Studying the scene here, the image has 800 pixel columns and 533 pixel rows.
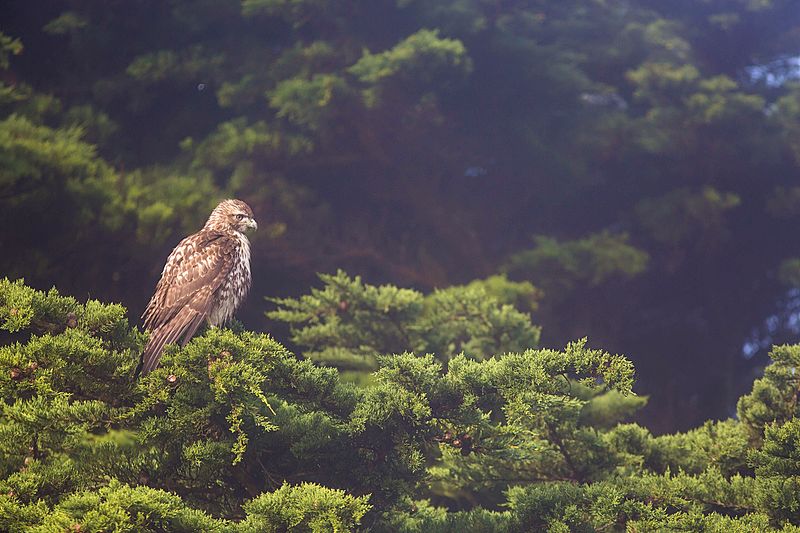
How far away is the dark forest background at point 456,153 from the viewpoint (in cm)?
871

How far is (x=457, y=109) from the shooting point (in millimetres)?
10711

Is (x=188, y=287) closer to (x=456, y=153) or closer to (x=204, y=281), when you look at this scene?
(x=204, y=281)

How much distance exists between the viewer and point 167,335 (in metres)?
4.12

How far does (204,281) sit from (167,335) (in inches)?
24.5

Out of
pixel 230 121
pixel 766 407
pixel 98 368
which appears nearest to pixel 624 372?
pixel 766 407

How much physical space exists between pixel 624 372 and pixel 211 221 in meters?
3.04

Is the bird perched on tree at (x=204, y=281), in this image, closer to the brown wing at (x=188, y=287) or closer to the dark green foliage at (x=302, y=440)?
the brown wing at (x=188, y=287)

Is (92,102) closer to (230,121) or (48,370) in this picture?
(230,121)

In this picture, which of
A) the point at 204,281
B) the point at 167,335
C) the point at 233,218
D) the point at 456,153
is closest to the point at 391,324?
the point at 233,218

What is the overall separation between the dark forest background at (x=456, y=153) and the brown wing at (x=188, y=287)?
271 cm

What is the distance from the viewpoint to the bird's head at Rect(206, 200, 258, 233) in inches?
208

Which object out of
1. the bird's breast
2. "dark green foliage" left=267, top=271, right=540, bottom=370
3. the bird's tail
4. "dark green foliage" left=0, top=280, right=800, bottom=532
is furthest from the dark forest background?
"dark green foliage" left=0, top=280, right=800, bottom=532

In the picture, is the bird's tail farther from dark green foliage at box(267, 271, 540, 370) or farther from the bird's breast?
dark green foliage at box(267, 271, 540, 370)

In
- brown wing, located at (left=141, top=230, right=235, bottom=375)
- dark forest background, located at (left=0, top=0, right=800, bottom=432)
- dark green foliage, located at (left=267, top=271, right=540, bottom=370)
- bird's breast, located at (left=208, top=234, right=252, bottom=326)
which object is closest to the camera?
brown wing, located at (left=141, top=230, right=235, bottom=375)
